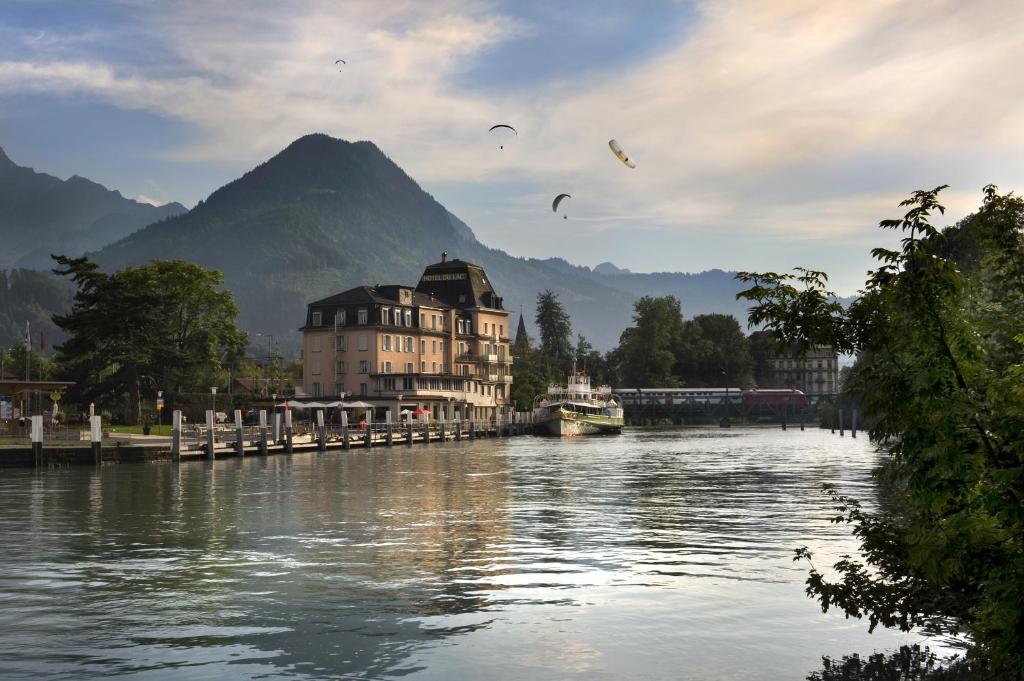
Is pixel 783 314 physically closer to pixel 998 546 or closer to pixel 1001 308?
pixel 1001 308

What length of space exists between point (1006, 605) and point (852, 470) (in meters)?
50.4

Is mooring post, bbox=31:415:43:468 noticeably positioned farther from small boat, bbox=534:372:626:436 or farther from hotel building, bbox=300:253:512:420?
small boat, bbox=534:372:626:436

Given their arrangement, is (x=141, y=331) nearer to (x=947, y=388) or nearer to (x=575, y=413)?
(x=575, y=413)

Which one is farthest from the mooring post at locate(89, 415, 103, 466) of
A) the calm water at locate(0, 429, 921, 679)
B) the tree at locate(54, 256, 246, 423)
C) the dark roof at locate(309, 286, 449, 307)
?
the dark roof at locate(309, 286, 449, 307)

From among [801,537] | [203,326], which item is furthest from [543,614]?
[203,326]

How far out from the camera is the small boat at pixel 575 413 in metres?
124

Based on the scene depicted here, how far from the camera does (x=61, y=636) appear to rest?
660 inches

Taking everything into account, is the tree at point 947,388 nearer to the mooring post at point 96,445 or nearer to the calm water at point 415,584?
the calm water at point 415,584

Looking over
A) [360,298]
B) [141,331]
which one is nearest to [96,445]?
[141,331]

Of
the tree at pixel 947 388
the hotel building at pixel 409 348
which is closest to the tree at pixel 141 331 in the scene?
the hotel building at pixel 409 348

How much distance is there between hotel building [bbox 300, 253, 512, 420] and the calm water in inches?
3173

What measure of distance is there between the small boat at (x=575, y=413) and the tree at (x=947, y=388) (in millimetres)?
110849

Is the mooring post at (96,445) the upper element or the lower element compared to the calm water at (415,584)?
upper

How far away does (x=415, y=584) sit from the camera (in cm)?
2105
